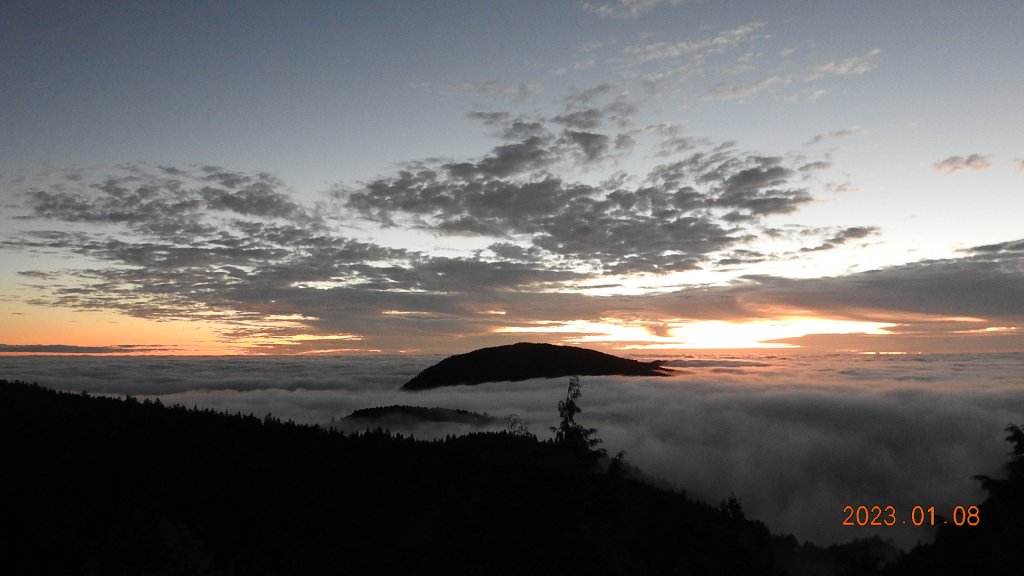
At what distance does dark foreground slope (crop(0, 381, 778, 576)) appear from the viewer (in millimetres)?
55250

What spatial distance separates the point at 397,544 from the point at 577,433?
24482mm

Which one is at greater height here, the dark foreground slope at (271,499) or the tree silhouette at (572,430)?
the tree silhouette at (572,430)

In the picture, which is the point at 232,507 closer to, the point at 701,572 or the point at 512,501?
the point at 512,501

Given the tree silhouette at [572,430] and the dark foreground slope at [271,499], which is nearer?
the dark foreground slope at [271,499]

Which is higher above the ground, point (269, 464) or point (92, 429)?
point (92, 429)

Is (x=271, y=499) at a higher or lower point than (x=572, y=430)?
lower

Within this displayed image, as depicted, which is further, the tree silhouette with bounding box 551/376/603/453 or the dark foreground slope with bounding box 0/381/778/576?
the tree silhouette with bounding box 551/376/603/453

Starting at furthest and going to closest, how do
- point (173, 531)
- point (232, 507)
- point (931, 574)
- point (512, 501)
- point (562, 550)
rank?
1. point (931, 574)
2. point (512, 501)
3. point (562, 550)
4. point (232, 507)
5. point (173, 531)

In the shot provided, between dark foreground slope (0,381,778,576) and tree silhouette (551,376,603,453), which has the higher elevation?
tree silhouette (551,376,603,453)

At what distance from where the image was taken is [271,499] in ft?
219

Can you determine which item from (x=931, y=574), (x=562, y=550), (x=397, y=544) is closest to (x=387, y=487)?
(x=397, y=544)

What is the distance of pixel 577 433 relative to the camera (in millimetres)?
75562

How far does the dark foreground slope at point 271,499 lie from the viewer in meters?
55.2

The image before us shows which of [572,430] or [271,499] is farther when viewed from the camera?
[572,430]
